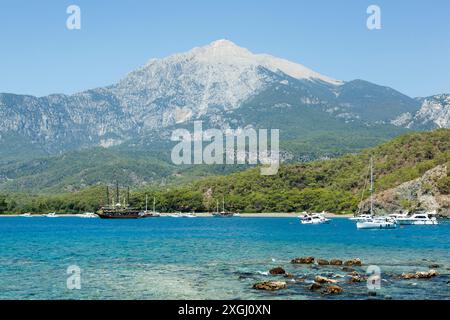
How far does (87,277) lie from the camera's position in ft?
146

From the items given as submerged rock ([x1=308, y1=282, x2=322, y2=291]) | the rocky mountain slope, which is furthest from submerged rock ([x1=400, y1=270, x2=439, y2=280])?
the rocky mountain slope

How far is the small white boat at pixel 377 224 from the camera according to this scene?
120938 mm

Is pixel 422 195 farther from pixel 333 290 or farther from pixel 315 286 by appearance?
pixel 333 290

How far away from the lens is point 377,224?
121938 mm

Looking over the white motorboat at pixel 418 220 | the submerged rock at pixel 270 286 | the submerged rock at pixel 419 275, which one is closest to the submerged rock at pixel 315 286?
the submerged rock at pixel 270 286

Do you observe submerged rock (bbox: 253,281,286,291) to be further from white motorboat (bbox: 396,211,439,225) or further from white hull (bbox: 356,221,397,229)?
white motorboat (bbox: 396,211,439,225)

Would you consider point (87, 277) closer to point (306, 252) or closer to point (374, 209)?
point (306, 252)

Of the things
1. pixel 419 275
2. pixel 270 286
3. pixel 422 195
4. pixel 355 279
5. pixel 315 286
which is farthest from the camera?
pixel 422 195

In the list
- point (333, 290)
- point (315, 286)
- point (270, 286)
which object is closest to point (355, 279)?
point (315, 286)

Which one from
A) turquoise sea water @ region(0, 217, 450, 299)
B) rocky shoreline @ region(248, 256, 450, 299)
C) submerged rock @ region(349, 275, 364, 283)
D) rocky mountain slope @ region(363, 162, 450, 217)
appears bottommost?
turquoise sea water @ region(0, 217, 450, 299)

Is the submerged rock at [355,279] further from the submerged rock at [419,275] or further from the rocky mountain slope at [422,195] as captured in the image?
the rocky mountain slope at [422,195]

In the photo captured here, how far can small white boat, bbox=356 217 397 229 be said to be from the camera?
12094cm

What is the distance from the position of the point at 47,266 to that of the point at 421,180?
127 metres
